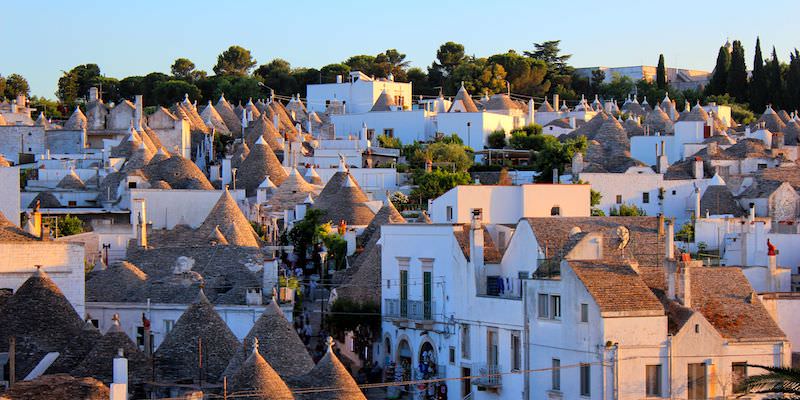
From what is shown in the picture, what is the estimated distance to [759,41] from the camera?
109812mm

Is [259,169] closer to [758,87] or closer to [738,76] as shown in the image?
[758,87]

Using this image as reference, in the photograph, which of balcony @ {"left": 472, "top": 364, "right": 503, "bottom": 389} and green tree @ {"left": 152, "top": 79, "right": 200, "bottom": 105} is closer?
balcony @ {"left": 472, "top": 364, "right": 503, "bottom": 389}

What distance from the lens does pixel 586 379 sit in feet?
117

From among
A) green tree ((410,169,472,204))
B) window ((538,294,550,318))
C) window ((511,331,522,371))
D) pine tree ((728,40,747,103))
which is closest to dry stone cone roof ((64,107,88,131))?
green tree ((410,169,472,204))

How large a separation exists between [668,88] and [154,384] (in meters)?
93.9

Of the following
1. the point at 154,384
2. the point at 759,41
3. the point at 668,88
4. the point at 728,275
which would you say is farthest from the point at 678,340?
the point at 668,88

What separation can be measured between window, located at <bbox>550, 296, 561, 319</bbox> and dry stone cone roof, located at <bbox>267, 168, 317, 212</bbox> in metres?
27.3

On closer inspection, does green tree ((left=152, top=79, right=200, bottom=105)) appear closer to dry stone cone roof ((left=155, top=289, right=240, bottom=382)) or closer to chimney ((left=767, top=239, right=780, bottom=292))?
chimney ((left=767, top=239, right=780, bottom=292))

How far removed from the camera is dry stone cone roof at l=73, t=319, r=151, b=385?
113 feet

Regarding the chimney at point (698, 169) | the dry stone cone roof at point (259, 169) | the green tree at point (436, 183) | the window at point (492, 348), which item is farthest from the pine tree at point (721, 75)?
the window at point (492, 348)

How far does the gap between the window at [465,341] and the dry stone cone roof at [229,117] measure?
Answer: 48274 mm

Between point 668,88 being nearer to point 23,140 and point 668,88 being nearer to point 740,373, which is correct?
point 23,140

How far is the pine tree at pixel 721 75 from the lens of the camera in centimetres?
11656

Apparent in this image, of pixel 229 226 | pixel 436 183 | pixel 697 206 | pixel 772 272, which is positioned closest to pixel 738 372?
pixel 772 272
